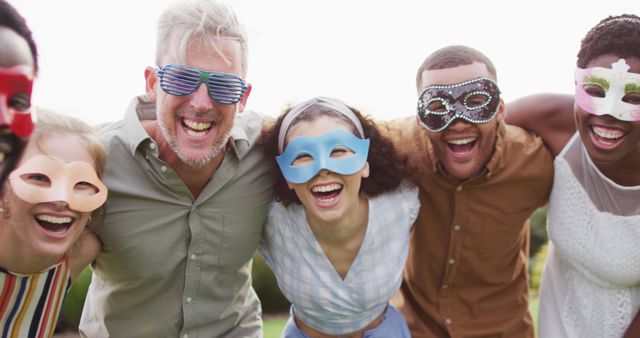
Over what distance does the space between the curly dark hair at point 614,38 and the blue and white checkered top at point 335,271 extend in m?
1.42

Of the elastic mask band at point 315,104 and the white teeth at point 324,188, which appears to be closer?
the white teeth at point 324,188

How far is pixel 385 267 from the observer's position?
12.6 feet

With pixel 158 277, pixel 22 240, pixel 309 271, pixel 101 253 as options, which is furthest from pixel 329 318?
pixel 22 240

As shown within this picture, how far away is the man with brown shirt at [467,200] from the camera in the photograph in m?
3.99

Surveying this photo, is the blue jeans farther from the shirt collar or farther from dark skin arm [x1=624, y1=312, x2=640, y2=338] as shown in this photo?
dark skin arm [x1=624, y1=312, x2=640, y2=338]

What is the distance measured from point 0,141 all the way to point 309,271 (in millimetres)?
2365

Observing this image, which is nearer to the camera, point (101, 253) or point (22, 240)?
point (22, 240)

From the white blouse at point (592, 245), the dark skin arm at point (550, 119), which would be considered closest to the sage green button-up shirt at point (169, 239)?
the dark skin arm at point (550, 119)

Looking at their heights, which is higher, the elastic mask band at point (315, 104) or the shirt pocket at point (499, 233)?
the elastic mask band at point (315, 104)

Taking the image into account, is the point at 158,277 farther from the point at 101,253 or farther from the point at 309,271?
the point at 309,271

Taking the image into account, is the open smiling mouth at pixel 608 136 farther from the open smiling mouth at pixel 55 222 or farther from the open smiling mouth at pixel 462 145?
the open smiling mouth at pixel 55 222

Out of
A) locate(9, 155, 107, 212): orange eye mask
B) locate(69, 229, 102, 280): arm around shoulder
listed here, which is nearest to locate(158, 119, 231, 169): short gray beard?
locate(9, 155, 107, 212): orange eye mask

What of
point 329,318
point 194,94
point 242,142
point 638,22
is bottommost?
point 329,318

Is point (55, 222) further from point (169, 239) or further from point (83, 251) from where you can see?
point (169, 239)
